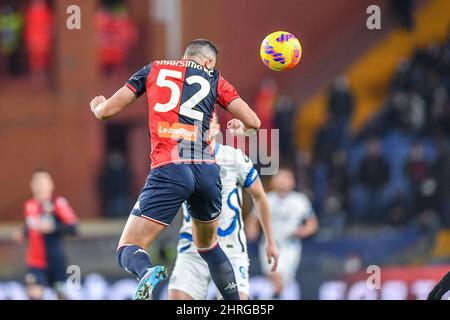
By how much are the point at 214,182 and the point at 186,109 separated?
0.57m

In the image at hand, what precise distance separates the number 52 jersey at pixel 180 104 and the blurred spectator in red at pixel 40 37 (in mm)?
8184

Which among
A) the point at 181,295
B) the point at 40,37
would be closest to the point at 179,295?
the point at 181,295

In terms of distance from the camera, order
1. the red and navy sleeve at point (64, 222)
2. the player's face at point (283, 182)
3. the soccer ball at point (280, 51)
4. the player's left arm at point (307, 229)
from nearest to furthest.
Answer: the soccer ball at point (280, 51), the red and navy sleeve at point (64, 222), the player's left arm at point (307, 229), the player's face at point (283, 182)

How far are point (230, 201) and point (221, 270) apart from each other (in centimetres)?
81

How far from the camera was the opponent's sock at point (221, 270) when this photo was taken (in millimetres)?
7645

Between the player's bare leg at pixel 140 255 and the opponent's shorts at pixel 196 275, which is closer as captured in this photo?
the player's bare leg at pixel 140 255

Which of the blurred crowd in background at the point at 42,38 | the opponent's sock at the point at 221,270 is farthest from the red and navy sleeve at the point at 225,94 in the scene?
the blurred crowd in background at the point at 42,38

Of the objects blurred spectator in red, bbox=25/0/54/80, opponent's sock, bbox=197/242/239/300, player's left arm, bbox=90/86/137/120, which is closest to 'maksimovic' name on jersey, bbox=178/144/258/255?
opponent's sock, bbox=197/242/239/300

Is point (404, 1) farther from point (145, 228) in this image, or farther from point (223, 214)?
point (145, 228)

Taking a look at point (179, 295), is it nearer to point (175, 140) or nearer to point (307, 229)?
point (175, 140)

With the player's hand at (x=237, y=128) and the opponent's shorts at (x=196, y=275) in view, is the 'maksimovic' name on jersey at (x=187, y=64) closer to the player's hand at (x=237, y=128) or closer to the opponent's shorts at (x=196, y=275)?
the player's hand at (x=237, y=128)

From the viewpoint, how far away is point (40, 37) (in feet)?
50.1

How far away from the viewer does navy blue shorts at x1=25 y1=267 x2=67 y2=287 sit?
11.8 m

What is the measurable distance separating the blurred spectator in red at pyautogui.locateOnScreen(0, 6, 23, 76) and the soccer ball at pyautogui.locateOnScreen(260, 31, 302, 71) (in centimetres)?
849
